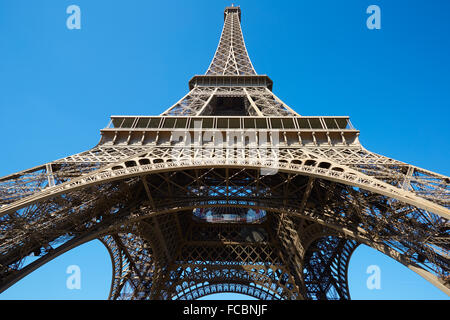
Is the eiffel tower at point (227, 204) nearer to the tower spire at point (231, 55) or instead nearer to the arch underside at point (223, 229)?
the arch underside at point (223, 229)

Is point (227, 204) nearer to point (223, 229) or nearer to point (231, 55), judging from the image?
point (223, 229)

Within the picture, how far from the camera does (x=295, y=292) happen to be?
19.7m

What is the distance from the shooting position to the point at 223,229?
23.3 metres

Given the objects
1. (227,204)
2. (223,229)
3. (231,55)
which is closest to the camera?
(227,204)

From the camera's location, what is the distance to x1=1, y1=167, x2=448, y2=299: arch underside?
9156mm

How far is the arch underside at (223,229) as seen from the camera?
30.0ft

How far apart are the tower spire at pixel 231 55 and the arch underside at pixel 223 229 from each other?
17151 millimetres

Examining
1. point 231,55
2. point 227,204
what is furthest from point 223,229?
point 231,55

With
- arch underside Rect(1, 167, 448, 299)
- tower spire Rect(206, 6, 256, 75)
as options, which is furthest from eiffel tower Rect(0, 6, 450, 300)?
tower spire Rect(206, 6, 256, 75)

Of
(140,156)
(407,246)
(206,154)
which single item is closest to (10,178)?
(140,156)

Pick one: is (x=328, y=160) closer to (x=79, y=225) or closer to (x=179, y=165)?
(x=179, y=165)

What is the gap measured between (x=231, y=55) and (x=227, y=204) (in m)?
25.7

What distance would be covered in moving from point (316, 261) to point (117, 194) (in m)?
17.2

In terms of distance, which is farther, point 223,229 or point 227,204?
point 223,229
